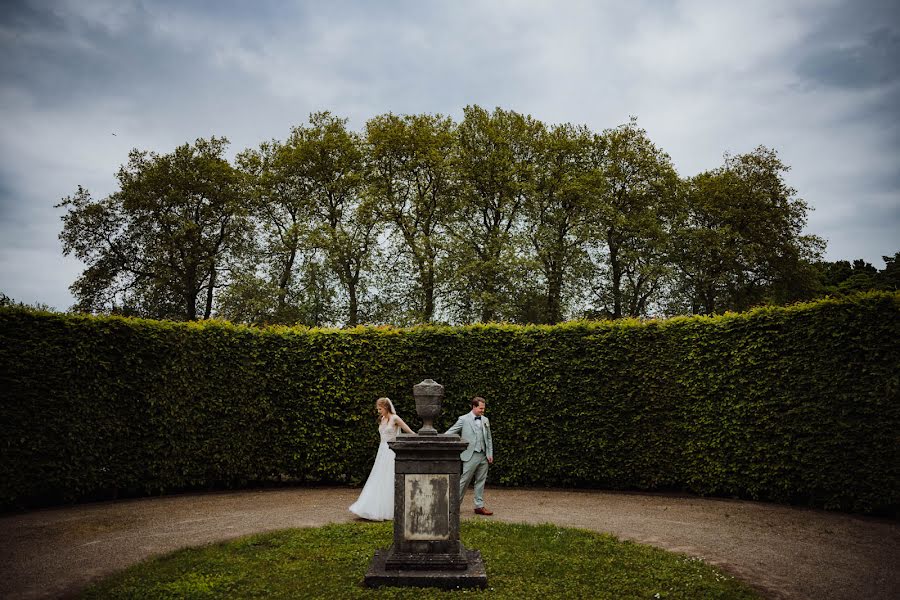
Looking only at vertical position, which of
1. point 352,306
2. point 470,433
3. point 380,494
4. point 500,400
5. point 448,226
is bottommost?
point 380,494

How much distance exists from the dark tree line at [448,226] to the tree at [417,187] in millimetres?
81

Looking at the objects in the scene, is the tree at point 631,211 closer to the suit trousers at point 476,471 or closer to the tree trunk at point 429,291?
the tree trunk at point 429,291

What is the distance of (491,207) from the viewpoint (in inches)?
1052

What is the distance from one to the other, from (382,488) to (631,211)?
21927 millimetres

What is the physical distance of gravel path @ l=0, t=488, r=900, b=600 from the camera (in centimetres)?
629

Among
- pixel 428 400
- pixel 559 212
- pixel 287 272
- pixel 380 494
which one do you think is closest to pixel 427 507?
pixel 428 400

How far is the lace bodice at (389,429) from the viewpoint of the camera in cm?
1007

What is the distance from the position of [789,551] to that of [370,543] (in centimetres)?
578

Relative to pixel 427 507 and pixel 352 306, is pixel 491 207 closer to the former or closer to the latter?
pixel 352 306

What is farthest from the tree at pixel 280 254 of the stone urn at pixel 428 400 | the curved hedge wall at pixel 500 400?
the stone urn at pixel 428 400

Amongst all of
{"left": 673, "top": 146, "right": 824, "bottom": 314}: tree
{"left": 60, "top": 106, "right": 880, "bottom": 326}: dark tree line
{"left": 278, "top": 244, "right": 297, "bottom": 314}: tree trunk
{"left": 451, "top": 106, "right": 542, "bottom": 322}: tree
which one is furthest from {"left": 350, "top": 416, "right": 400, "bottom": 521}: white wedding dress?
{"left": 673, "top": 146, "right": 824, "bottom": 314}: tree

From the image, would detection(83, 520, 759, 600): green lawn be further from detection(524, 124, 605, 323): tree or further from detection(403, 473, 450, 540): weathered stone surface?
detection(524, 124, 605, 323): tree

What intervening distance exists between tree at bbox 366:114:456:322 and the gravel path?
582 inches

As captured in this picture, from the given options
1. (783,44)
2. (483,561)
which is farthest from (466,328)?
(783,44)
